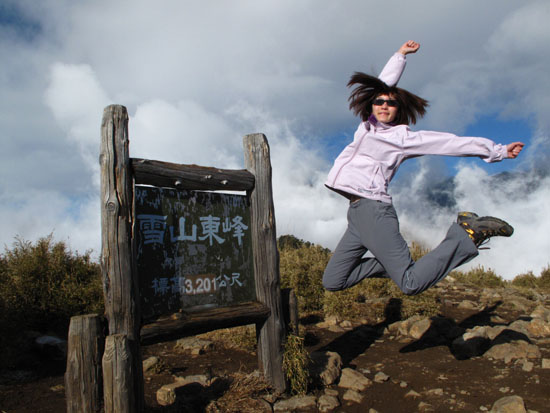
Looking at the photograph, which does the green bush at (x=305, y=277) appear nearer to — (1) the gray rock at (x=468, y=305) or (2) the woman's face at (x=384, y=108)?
(1) the gray rock at (x=468, y=305)

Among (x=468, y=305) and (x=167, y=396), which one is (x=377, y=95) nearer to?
(x=167, y=396)

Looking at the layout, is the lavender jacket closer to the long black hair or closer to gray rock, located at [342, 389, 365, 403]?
the long black hair

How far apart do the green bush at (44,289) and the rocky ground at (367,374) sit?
133 cm

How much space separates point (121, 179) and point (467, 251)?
116 inches

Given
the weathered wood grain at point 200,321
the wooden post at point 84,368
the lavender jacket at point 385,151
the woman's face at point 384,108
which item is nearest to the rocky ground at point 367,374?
the weathered wood grain at point 200,321

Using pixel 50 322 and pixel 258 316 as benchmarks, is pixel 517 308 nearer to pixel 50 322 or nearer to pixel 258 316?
pixel 258 316

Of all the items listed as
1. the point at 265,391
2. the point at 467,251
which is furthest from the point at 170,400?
the point at 467,251

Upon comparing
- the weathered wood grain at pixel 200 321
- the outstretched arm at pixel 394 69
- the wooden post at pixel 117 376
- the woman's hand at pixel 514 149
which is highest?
the outstretched arm at pixel 394 69

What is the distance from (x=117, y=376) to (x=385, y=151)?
9.18 ft

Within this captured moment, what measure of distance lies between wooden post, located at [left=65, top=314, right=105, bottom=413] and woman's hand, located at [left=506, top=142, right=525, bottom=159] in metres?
3.54

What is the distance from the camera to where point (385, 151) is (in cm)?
398

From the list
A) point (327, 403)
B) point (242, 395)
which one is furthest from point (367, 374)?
point (242, 395)

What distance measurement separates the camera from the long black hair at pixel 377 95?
13.7 ft

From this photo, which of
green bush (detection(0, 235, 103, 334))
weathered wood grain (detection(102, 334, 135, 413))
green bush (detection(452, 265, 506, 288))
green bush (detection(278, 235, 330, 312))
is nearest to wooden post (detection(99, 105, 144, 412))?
weathered wood grain (detection(102, 334, 135, 413))
